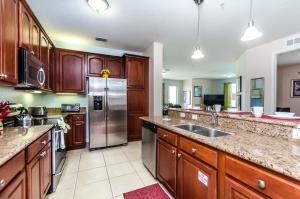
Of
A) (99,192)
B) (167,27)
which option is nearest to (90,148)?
(99,192)

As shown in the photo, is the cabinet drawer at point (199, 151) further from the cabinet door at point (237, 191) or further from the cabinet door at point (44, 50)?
the cabinet door at point (44, 50)

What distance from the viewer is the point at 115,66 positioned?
3963 millimetres

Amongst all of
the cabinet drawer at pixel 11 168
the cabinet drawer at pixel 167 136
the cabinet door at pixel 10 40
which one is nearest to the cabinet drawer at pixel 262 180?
the cabinet drawer at pixel 167 136

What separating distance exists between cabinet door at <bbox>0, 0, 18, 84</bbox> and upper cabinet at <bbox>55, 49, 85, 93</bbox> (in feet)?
6.22

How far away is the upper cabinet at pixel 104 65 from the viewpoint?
3.68 meters

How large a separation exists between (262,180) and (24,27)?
2.69 m

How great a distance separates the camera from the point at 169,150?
1.76 m

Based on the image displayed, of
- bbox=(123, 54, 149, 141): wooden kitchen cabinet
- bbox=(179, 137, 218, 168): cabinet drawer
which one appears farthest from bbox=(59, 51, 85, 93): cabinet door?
bbox=(179, 137, 218, 168): cabinet drawer

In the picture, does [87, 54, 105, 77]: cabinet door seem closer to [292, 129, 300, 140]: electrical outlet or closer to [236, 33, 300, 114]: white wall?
[292, 129, 300, 140]: electrical outlet

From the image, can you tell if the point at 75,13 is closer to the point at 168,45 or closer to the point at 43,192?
the point at 168,45

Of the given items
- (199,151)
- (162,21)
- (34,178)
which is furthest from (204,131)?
(162,21)

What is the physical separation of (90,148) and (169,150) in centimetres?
228

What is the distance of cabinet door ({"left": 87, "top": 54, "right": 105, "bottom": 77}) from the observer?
3.66 metres

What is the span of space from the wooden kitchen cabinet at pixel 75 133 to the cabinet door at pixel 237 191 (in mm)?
3229
